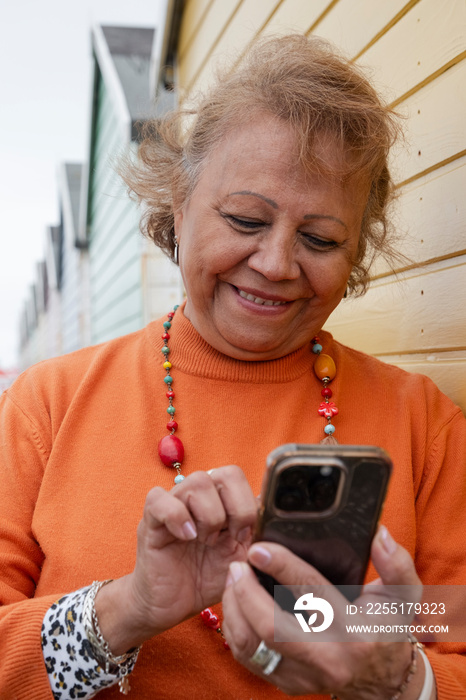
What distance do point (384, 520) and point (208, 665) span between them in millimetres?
468

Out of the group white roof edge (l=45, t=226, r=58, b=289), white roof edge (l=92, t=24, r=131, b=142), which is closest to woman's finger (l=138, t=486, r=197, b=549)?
white roof edge (l=92, t=24, r=131, b=142)

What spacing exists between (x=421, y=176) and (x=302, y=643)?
136 centimetres

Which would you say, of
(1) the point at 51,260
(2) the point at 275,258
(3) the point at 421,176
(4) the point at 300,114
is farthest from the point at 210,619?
(1) the point at 51,260

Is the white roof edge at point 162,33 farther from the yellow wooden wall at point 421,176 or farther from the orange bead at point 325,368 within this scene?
the orange bead at point 325,368

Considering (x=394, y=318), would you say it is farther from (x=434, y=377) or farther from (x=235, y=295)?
(x=235, y=295)

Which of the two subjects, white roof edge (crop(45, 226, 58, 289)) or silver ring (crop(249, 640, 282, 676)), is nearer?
silver ring (crop(249, 640, 282, 676))

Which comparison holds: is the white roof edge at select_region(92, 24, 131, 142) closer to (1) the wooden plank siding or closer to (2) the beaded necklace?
(1) the wooden plank siding

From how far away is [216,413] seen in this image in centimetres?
149

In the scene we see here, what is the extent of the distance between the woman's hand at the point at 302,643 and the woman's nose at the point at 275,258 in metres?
0.63

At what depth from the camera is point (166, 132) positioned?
168 cm

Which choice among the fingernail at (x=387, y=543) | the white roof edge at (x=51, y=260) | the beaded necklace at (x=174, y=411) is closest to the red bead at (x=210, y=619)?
the beaded necklace at (x=174, y=411)

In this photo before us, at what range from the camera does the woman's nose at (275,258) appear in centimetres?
132

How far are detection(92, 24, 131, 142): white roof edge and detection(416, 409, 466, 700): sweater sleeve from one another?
4.43 m

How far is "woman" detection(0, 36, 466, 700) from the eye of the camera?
3.60ft
